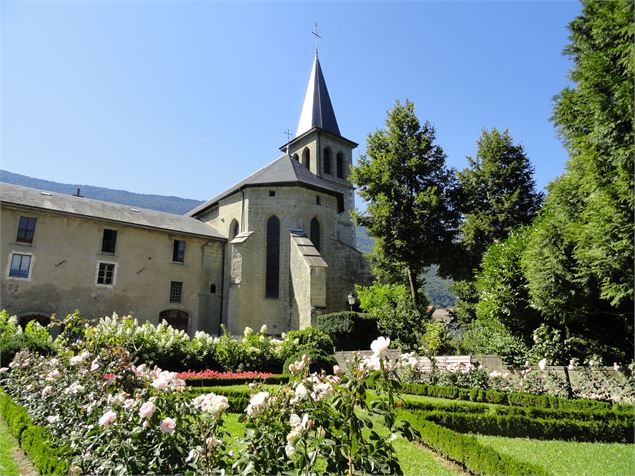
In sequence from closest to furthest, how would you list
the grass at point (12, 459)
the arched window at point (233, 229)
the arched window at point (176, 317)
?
the grass at point (12, 459) < the arched window at point (176, 317) < the arched window at point (233, 229)

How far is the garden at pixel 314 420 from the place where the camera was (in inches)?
107

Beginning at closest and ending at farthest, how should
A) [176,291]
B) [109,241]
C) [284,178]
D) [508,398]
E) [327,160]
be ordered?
[508,398]
[109,241]
[176,291]
[284,178]
[327,160]

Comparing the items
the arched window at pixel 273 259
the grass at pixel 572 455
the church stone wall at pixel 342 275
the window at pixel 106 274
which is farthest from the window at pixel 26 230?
the grass at pixel 572 455

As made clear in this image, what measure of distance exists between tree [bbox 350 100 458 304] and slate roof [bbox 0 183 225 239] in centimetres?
1068

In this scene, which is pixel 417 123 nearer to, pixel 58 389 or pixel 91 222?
pixel 91 222

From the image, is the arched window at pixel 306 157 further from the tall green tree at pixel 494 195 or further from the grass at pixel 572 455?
the grass at pixel 572 455

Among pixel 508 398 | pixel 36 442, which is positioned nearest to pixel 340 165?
pixel 508 398

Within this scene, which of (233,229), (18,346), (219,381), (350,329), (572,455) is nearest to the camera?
(572,455)

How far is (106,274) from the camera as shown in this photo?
2162 cm

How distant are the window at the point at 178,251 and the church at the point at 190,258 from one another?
61mm

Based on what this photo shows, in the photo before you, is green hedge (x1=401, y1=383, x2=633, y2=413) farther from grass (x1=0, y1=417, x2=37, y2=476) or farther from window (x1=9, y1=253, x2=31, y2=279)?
window (x1=9, y1=253, x2=31, y2=279)

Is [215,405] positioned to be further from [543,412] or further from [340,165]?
[340,165]

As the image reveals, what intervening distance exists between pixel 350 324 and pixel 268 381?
7624 mm

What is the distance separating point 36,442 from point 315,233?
2201 cm
